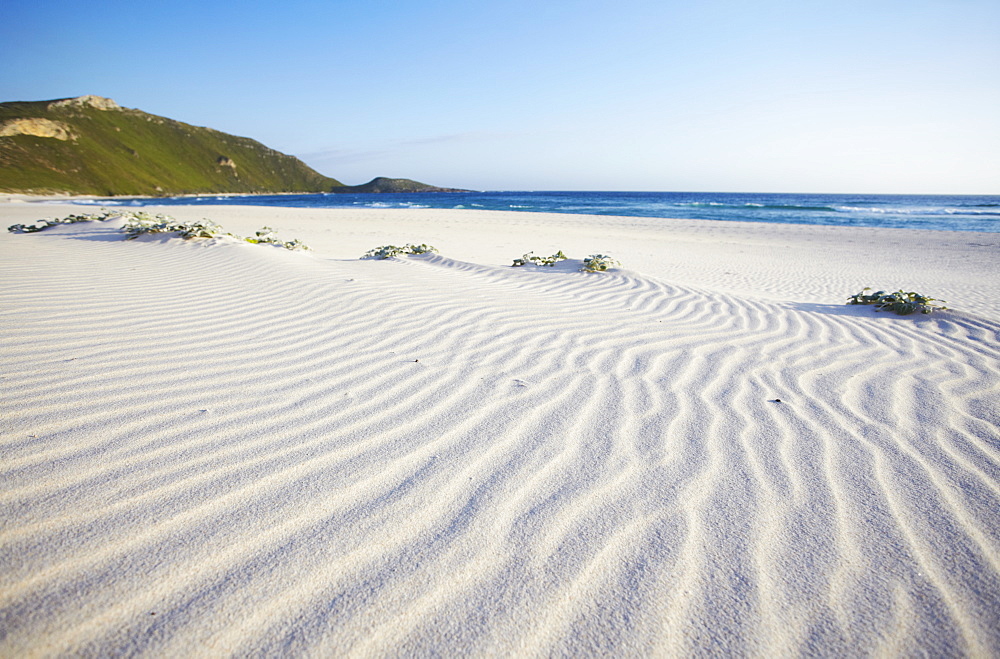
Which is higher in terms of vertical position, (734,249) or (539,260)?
(539,260)

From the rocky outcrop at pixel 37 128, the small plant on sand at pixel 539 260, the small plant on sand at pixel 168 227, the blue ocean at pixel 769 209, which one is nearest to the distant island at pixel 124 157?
the rocky outcrop at pixel 37 128

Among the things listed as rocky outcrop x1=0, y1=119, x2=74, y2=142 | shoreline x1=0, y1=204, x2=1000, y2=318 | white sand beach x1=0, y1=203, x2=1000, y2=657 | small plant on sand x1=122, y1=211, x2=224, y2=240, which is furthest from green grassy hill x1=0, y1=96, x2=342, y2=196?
white sand beach x1=0, y1=203, x2=1000, y2=657

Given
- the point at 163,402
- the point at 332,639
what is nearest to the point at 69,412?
the point at 163,402

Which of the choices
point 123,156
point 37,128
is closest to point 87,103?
point 123,156

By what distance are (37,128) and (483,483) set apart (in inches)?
3208

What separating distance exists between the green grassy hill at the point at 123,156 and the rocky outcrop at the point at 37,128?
0.08 metres

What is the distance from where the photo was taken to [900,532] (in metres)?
1.51

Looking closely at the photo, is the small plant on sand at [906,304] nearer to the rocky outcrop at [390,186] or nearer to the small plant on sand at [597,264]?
the small plant on sand at [597,264]

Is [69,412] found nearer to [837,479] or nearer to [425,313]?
[425,313]

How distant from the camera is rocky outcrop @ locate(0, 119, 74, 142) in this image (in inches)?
1993

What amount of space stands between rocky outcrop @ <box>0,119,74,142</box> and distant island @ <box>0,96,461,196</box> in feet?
0.29

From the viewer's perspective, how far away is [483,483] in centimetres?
171

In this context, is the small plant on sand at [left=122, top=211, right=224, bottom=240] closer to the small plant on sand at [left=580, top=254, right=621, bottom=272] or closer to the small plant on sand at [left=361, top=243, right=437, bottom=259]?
the small plant on sand at [left=361, top=243, right=437, bottom=259]

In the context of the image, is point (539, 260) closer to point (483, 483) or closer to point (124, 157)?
point (483, 483)
